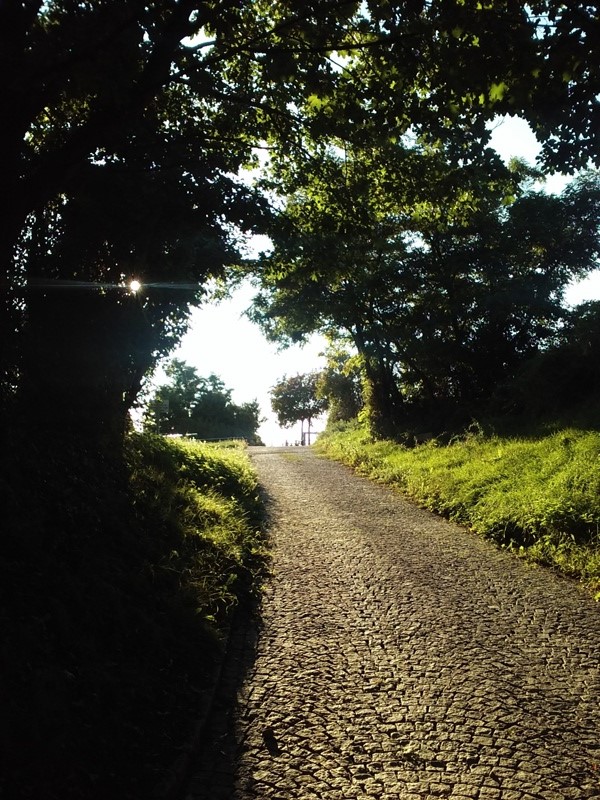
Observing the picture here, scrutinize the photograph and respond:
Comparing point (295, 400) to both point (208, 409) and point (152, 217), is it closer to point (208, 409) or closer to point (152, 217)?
point (208, 409)

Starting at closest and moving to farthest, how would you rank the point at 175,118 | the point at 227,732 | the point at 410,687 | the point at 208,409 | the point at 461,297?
the point at 227,732
the point at 410,687
the point at 175,118
the point at 461,297
the point at 208,409

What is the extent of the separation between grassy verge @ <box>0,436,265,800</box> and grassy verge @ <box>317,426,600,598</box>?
3.67m

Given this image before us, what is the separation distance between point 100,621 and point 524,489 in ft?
23.2

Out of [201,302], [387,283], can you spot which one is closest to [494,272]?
[387,283]

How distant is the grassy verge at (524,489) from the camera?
6820 mm

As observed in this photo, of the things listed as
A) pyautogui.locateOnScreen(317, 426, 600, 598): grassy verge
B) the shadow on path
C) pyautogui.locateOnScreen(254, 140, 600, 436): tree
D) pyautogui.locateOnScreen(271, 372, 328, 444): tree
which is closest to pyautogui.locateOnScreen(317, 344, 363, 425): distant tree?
pyautogui.locateOnScreen(254, 140, 600, 436): tree

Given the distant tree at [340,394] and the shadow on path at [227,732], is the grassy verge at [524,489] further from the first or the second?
the distant tree at [340,394]

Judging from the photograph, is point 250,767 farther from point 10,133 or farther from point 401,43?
point 401,43

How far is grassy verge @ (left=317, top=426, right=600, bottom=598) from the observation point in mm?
6820

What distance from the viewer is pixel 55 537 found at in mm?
4625

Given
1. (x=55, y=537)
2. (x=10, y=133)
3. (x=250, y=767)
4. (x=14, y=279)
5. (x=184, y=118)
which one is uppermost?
(x=184, y=118)

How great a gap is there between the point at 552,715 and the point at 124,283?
22.7 ft

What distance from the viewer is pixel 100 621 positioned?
156 inches

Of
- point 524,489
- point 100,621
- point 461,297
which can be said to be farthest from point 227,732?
point 461,297
